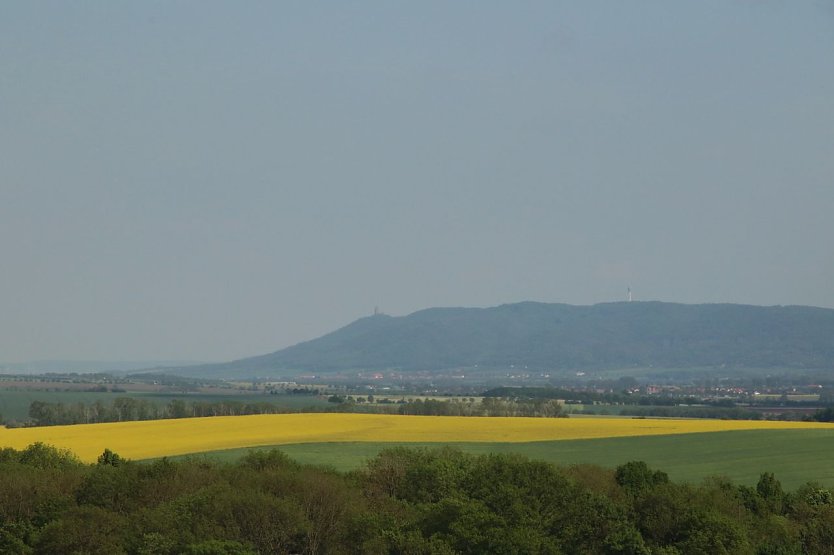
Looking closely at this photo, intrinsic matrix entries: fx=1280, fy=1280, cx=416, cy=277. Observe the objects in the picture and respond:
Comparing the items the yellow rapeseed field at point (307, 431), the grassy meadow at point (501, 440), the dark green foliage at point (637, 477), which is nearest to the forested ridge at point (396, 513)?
the dark green foliage at point (637, 477)

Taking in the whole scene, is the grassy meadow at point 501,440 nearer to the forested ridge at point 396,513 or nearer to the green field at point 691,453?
the green field at point 691,453

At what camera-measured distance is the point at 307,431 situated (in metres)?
114

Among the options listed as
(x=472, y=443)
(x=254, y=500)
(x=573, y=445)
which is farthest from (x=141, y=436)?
(x=254, y=500)

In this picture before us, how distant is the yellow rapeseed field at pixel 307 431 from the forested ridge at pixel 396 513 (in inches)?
968

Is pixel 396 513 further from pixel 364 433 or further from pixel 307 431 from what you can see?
pixel 307 431

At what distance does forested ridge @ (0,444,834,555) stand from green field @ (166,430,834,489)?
10.4 m

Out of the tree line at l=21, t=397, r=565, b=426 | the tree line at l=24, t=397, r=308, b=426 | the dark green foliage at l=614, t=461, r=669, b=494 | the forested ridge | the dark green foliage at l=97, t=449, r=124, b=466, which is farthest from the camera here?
the tree line at l=21, t=397, r=565, b=426

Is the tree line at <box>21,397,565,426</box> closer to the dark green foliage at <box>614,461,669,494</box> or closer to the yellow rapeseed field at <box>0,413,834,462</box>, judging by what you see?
the yellow rapeseed field at <box>0,413,834,462</box>

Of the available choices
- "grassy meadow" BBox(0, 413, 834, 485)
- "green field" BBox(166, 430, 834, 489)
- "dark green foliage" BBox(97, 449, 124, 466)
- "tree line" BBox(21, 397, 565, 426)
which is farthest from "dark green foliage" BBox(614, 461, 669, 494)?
"tree line" BBox(21, 397, 565, 426)

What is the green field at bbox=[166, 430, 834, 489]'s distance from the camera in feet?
269

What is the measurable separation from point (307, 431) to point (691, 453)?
35698mm

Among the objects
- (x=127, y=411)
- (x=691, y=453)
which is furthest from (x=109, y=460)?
Result: (x=127, y=411)

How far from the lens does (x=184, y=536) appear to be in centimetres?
5481

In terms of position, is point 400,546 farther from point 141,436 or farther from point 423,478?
point 141,436
